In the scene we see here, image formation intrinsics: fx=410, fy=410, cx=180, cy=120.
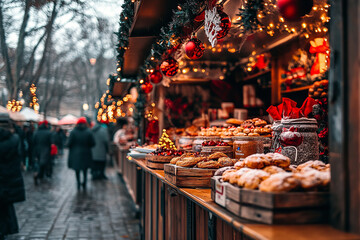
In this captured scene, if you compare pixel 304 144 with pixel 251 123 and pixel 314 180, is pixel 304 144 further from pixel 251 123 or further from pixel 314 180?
pixel 251 123

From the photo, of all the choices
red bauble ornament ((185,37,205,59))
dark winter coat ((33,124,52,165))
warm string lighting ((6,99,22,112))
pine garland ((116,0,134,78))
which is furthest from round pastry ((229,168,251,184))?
dark winter coat ((33,124,52,165))

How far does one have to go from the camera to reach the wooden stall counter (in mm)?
1805

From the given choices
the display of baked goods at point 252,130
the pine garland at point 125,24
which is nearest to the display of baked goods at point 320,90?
the display of baked goods at point 252,130

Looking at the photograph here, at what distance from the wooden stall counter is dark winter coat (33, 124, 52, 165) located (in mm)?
9695

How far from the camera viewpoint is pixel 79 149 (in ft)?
43.6

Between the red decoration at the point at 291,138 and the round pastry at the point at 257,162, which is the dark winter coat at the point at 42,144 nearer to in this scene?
the red decoration at the point at 291,138

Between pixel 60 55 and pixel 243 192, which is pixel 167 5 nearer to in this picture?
Answer: pixel 243 192

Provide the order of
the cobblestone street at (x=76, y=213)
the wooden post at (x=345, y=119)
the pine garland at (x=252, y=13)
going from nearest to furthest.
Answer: the wooden post at (x=345, y=119), the pine garland at (x=252, y=13), the cobblestone street at (x=76, y=213)

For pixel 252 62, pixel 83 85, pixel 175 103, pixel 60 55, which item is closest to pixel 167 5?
pixel 252 62

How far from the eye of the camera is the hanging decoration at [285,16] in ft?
7.98

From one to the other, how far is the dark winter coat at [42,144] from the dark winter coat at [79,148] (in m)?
2.07

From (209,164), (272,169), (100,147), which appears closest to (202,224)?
(209,164)

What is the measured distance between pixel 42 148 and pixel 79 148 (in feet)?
8.09

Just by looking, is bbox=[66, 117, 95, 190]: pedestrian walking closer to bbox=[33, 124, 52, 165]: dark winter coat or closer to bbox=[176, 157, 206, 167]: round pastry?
bbox=[33, 124, 52, 165]: dark winter coat
